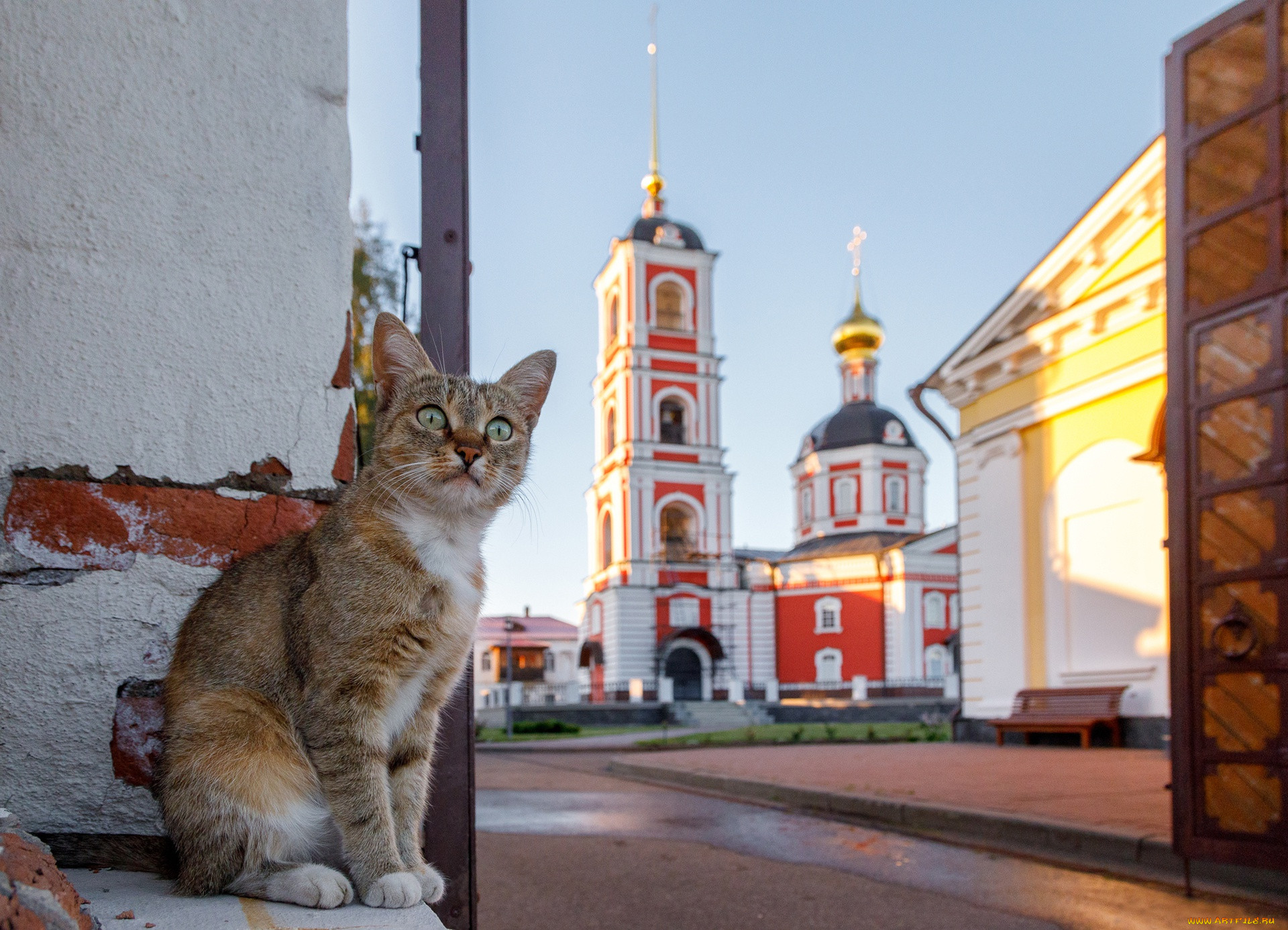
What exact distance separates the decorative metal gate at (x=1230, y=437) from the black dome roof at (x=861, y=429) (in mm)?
40340

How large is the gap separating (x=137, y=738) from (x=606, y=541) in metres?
37.5

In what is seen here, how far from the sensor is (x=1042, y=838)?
227 inches

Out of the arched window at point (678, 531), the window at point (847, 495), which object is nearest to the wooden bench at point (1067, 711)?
the arched window at point (678, 531)

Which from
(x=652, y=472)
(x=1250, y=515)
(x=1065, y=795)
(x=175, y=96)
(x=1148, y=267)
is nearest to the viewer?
(x=175, y=96)

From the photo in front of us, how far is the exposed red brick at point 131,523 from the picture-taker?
193 centimetres

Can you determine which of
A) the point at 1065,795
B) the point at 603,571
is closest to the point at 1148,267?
the point at 1065,795

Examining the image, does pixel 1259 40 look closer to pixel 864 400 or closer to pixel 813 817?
pixel 813 817

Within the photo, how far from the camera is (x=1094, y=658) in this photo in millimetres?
12891

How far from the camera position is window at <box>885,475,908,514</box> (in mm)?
44438

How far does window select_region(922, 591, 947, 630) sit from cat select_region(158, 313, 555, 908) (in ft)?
128

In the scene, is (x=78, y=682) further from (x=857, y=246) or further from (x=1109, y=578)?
(x=857, y=246)

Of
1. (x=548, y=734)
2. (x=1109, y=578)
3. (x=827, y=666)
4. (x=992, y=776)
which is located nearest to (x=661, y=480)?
(x=827, y=666)

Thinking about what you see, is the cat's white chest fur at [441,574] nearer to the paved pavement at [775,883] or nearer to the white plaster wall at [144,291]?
the white plaster wall at [144,291]

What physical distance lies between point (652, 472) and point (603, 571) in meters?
4.65
